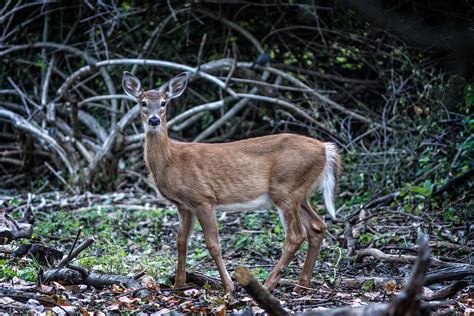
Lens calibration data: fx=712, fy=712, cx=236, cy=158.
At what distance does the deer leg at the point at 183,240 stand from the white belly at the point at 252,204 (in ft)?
0.96

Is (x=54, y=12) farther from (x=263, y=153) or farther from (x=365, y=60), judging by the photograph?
(x=263, y=153)

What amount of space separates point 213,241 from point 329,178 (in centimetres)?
124

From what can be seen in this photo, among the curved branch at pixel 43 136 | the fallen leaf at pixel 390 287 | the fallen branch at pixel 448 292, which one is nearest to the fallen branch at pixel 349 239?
the fallen leaf at pixel 390 287

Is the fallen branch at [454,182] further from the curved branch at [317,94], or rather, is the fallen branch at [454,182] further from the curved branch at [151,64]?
the curved branch at [151,64]

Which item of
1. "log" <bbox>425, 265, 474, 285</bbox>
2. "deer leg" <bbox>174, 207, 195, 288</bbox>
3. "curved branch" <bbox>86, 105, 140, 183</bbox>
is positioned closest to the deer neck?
"deer leg" <bbox>174, 207, 195, 288</bbox>

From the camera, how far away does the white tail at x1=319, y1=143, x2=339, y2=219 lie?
247 inches

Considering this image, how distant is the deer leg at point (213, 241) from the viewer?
5508 mm

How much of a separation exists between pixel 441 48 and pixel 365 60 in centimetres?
140

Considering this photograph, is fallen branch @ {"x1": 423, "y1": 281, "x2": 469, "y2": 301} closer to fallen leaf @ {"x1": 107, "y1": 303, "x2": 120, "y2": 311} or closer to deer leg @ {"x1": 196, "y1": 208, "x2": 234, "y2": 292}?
deer leg @ {"x1": 196, "y1": 208, "x2": 234, "y2": 292}

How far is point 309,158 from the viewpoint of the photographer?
20.4ft

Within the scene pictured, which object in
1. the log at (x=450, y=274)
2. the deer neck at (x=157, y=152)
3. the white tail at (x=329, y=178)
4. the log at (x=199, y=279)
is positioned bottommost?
the log at (x=199, y=279)

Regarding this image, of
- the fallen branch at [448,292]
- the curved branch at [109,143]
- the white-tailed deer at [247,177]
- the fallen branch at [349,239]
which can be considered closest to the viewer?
the fallen branch at [448,292]

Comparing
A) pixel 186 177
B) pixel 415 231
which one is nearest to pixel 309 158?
pixel 186 177

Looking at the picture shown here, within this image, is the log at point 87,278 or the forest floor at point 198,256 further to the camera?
the log at point 87,278
